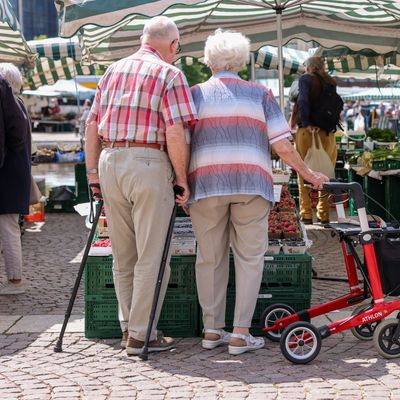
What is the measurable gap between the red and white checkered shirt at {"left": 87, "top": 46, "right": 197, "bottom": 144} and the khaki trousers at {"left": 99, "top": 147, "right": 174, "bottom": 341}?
0.35ft

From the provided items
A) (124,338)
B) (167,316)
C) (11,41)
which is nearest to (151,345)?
(124,338)

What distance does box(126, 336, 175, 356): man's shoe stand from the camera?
5.51m

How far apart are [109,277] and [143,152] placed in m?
1.03

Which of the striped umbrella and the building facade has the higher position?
the building facade

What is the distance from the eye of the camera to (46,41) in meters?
15.9

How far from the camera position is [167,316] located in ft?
19.5

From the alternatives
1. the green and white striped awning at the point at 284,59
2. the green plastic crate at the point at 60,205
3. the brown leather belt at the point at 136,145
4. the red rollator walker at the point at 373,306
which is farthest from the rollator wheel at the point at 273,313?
the green and white striped awning at the point at 284,59

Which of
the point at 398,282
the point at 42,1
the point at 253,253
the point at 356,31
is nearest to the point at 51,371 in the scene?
the point at 253,253

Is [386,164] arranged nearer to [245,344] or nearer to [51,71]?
[245,344]

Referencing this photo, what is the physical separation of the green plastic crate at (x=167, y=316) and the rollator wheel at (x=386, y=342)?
1.23m

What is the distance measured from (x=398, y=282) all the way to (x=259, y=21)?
5979 mm

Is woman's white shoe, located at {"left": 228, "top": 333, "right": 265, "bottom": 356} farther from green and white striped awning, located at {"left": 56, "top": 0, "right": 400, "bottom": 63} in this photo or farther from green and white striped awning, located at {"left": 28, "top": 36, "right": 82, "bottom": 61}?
green and white striped awning, located at {"left": 28, "top": 36, "right": 82, "bottom": 61}

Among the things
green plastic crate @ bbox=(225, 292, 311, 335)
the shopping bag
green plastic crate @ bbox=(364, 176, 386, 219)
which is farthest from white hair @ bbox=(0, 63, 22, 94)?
green plastic crate @ bbox=(364, 176, 386, 219)

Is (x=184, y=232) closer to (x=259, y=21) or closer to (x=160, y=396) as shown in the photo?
(x=160, y=396)
